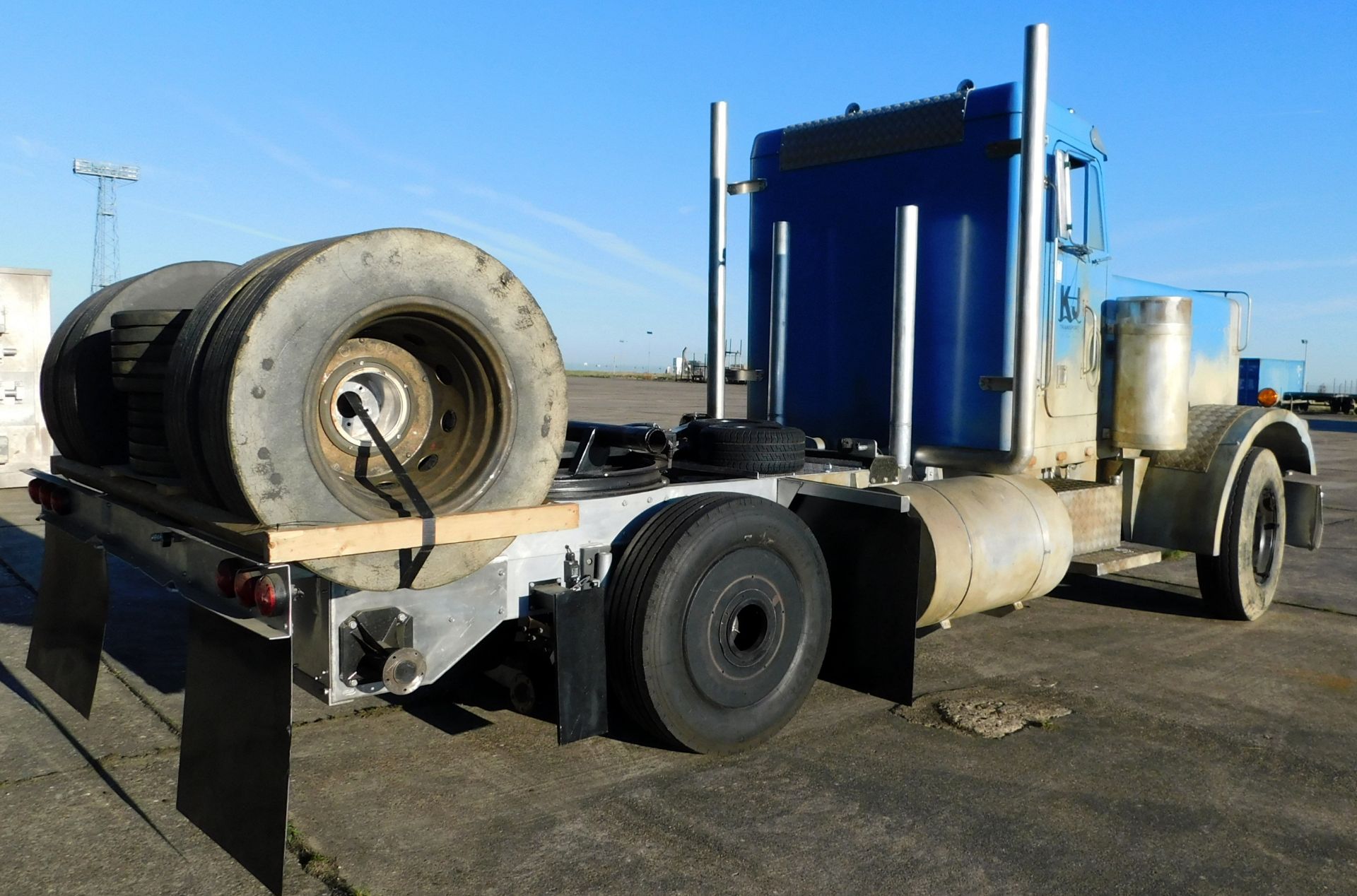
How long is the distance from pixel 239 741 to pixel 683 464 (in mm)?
2388

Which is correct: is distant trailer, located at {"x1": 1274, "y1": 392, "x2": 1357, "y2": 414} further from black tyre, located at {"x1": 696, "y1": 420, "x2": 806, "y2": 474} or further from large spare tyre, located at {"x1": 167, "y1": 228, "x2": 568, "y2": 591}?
large spare tyre, located at {"x1": 167, "y1": 228, "x2": 568, "y2": 591}

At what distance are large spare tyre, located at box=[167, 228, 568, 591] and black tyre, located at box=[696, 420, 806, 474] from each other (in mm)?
1370

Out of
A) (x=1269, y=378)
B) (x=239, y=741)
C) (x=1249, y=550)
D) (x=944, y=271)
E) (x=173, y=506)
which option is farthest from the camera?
(x=1269, y=378)

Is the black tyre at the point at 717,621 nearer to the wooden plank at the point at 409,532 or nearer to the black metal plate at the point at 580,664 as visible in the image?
the black metal plate at the point at 580,664

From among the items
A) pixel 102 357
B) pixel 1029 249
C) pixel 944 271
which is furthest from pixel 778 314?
pixel 102 357

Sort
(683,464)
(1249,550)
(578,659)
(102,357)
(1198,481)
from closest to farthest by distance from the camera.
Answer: (578,659), (102,357), (683,464), (1198,481), (1249,550)

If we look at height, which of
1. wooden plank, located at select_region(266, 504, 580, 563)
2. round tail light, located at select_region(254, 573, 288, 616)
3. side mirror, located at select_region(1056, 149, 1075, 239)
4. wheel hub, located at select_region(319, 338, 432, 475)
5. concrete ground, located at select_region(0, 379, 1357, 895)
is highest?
side mirror, located at select_region(1056, 149, 1075, 239)

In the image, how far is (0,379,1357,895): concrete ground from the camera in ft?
11.0

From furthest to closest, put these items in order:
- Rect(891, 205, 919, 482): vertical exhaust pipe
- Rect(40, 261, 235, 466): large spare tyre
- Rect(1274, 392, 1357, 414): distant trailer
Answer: Rect(1274, 392, 1357, 414): distant trailer
Rect(891, 205, 919, 482): vertical exhaust pipe
Rect(40, 261, 235, 466): large spare tyre

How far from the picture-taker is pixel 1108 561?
614cm

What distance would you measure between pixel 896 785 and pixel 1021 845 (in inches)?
22.5

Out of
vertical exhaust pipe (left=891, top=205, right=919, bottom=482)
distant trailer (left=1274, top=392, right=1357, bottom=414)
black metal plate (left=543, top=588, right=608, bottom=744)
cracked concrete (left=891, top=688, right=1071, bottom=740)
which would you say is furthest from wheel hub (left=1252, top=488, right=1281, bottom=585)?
distant trailer (left=1274, top=392, right=1357, bottom=414)

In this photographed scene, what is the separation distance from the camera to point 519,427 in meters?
3.53

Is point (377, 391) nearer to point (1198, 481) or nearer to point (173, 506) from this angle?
point (173, 506)
